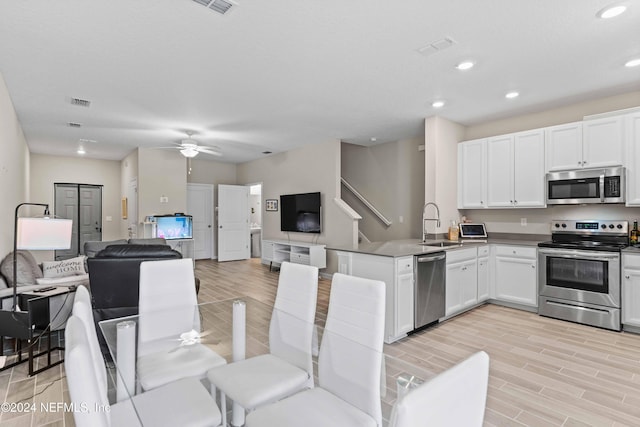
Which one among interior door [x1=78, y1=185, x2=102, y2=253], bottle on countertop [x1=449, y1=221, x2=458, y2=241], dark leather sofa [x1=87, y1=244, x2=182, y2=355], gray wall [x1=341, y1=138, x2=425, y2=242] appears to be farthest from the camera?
interior door [x1=78, y1=185, x2=102, y2=253]

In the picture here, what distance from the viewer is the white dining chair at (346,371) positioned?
54.1 inches

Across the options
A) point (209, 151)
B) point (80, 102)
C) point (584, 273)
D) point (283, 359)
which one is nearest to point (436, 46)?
point (283, 359)

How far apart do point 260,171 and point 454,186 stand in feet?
16.2

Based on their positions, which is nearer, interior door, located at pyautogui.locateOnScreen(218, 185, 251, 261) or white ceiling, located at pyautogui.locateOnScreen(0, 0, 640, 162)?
white ceiling, located at pyautogui.locateOnScreen(0, 0, 640, 162)

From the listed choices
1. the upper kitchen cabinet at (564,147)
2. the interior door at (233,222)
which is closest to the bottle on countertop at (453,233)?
the upper kitchen cabinet at (564,147)

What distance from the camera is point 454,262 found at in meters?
3.86

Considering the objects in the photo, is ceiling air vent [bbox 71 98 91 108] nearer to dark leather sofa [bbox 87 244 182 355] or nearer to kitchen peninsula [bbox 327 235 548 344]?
dark leather sofa [bbox 87 244 182 355]

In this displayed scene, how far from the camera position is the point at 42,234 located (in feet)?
8.14

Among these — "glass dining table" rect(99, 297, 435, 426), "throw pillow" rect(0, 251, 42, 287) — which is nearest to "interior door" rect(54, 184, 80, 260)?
"throw pillow" rect(0, 251, 42, 287)

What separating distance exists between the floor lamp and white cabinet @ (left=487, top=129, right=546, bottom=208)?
4.94 metres

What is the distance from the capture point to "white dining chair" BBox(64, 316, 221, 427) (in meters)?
0.81

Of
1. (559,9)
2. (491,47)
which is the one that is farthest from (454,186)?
(559,9)

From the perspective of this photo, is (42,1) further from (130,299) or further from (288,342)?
(288,342)

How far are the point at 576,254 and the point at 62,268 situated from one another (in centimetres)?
612
